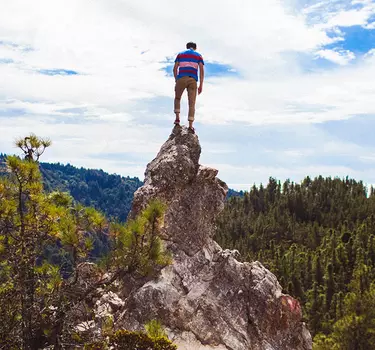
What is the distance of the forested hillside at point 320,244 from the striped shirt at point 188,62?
39.4 feet

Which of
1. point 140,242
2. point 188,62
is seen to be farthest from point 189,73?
point 140,242

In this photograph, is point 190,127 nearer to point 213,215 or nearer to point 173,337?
point 213,215

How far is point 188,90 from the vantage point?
16.0 m

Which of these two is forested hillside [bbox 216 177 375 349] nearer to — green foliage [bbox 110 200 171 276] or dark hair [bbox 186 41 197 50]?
dark hair [bbox 186 41 197 50]

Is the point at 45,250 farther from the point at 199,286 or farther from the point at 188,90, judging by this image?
the point at 188,90

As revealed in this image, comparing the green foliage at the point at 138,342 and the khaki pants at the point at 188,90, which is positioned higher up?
the khaki pants at the point at 188,90

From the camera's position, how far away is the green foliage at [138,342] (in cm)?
918

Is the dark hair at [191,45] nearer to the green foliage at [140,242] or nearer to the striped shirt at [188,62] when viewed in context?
the striped shirt at [188,62]

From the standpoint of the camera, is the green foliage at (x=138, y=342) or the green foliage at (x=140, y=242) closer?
the green foliage at (x=140, y=242)

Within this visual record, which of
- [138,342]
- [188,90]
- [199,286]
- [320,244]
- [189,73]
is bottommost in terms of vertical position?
[320,244]

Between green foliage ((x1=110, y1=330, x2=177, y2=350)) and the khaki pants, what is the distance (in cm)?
859

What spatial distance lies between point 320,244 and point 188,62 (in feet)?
345

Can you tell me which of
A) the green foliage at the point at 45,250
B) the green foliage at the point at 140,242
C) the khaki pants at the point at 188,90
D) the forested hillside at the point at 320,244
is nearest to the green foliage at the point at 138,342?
the green foliage at the point at 45,250

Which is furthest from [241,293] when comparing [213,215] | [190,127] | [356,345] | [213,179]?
[356,345]
